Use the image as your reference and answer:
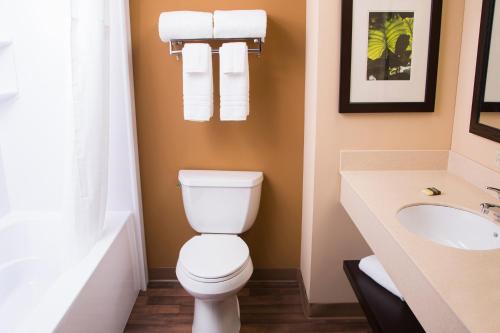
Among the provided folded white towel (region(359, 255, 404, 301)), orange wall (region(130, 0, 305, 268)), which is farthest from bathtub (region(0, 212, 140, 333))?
folded white towel (region(359, 255, 404, 301))

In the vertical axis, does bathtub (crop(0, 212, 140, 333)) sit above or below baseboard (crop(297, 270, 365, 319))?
above

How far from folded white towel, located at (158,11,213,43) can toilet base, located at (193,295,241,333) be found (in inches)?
52.1

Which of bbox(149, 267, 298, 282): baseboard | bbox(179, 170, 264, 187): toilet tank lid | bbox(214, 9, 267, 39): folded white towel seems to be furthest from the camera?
bbox(149, 267, 298, 282): baseboard

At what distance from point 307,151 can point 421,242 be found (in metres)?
1.12

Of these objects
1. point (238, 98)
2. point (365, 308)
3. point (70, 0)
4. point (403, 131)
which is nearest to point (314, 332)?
point (365, 308)

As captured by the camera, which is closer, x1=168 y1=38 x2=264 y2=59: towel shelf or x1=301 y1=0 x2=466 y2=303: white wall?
x1=301 y1=0 x2=466 y2=303: white wall

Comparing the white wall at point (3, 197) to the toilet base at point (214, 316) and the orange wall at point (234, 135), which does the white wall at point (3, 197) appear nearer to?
the orange wall at point (234, 135)

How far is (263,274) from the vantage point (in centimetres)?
272

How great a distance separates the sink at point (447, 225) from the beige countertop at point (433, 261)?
0.09ft

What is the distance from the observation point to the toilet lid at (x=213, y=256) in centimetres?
197

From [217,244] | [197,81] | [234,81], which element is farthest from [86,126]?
[217,244]

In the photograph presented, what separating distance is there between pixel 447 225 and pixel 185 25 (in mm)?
1511

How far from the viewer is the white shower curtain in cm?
176

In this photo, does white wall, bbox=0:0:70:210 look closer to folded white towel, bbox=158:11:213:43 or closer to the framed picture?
folded white towel, bbox=158:11:213:43
